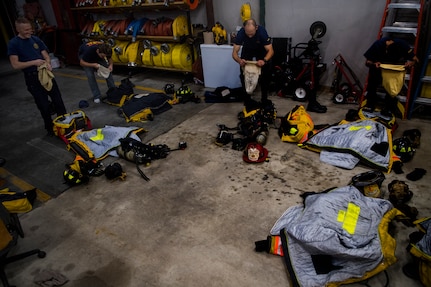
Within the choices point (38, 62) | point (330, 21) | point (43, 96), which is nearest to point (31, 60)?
point (38, 62)

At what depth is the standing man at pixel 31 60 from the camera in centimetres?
437

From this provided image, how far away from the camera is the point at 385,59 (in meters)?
4.57

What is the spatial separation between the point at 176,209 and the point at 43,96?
11.1ft

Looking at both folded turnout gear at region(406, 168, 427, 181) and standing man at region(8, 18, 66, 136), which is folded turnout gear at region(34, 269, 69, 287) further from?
folded turnout gear at region(406, 168, 427, 181)

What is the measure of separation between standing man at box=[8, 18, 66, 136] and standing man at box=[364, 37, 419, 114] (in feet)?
17.7

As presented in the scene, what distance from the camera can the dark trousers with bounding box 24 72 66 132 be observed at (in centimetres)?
471

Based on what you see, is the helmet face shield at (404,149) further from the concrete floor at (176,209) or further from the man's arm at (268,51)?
the man's arm at (268,51)

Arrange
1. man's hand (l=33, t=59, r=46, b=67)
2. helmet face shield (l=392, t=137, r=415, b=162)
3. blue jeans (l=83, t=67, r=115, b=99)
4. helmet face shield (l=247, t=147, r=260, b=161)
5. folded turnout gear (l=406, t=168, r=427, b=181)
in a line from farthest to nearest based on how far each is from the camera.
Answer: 1. blue jeans (l=83, t=67, r=115, b=99)
2. man's hand (l=33, t=59, r=46, b=67)
3. helmet face shield (l=247, t=147, r=260, b=161)
4. helmet face shield (l=392, t=137, r=415, b=162)
5. folded turnout gear (l=406, t=168, r=427, b=181)

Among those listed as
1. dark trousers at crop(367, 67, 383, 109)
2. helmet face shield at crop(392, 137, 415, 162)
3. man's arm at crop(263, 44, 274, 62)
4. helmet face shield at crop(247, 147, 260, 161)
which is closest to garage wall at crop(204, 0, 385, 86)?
dark trousers at crop(367, 67, 383, 109)

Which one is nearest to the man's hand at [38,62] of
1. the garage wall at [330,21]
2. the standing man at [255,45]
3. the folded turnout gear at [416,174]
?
the standing man at [255,45]

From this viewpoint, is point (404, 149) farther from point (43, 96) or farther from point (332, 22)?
point (43, 96)

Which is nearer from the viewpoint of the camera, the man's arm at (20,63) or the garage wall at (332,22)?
the man's arm at (20,63)

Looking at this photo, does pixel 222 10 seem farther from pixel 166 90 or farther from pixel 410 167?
pixel 410 167

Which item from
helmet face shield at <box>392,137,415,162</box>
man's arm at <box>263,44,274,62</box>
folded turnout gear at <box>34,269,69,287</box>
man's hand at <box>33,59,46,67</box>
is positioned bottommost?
folded turnout gear at <box>34,269,69,287</box>
